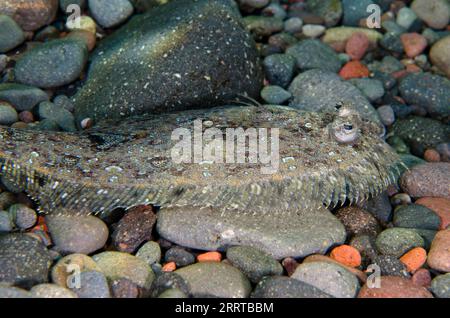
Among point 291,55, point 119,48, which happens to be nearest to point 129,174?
point 119,48

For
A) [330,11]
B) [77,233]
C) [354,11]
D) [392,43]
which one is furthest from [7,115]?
Result: [392,43]

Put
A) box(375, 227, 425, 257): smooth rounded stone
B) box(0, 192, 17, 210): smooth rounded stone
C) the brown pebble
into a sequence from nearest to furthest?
box(375, 227, 425, 257): smooth rounded stone → box(0, 192, 17, 210): smooth rounded stone → the brown pebble

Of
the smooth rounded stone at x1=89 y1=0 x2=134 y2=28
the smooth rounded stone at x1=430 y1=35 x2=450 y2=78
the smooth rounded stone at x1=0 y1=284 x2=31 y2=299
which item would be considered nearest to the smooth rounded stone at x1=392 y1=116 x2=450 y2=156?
the smooth rounded stone at x1=430 y1=35 x2=450 y2=78

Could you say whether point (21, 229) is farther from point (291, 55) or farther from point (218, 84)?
point (291, 55)

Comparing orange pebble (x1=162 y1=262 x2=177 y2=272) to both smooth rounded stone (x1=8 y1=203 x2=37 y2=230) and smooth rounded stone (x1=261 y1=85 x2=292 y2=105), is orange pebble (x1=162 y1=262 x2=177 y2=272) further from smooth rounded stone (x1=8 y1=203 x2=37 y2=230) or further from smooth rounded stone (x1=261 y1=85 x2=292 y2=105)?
smooth rounded stone (x1=261 y1=85 x2=292 y2=105)

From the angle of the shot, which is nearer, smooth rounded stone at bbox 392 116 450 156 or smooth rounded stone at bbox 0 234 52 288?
smooth rounded stone at bbox 0 234 52 288

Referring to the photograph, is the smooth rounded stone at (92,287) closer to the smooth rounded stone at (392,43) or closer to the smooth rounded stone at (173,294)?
the smooth rounded stone at (173,294)
